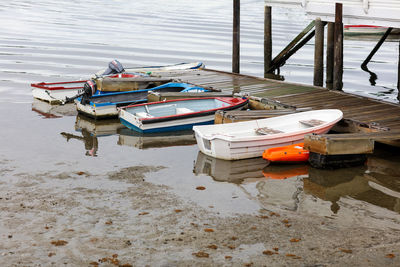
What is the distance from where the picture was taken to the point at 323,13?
67.3 feet

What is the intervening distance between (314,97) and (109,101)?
5.72m

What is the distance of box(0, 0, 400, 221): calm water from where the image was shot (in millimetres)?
11562

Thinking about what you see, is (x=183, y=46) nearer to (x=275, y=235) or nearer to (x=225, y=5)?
(x=275, y=235)

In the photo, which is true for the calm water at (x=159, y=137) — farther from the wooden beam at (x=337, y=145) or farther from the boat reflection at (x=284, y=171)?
the wooden beam at (x=337, y=145)

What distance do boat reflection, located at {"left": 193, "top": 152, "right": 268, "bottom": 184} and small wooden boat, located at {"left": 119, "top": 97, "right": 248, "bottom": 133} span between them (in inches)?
89.4

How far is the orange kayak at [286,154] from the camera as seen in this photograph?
42.7 ft

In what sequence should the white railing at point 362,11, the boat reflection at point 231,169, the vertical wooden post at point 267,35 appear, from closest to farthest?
1. the boat reflection at point 231,169
2. the white railing at point 362,11
3. the vertical wooden post at point 267,35

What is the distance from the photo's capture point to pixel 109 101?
17.8 meters

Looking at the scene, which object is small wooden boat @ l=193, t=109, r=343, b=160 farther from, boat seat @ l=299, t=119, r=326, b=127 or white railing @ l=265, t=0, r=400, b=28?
white railing @ l=265, t=0, r=400, b=28

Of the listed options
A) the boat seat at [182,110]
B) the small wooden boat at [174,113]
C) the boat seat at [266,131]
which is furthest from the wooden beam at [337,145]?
the boat seat at [182,110]

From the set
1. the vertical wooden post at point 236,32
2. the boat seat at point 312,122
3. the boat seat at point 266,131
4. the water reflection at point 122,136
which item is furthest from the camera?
the vertical wooden post at point 236,32

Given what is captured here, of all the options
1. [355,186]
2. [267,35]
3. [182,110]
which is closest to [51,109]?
[182,110]

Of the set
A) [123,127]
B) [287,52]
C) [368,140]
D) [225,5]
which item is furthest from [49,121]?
[225,5]

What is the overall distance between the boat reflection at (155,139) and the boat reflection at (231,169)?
1436mm
